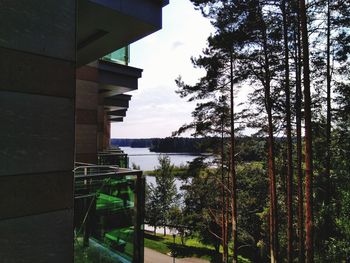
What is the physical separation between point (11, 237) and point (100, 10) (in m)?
3.30

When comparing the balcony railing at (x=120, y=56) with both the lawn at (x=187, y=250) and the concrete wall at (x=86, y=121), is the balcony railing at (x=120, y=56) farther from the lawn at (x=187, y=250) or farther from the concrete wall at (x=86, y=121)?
the lawn at (x=187, y=250)

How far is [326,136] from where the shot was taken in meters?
15.9

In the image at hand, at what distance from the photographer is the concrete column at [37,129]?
10.0 ft

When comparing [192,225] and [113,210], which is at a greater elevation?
[113,210]

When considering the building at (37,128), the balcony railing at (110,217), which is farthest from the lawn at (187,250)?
the building at (37,128)

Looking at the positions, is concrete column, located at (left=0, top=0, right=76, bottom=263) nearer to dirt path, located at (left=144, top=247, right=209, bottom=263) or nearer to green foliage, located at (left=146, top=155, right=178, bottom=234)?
dirt path, located at (left=144, top=247, right=209, bottom=263)

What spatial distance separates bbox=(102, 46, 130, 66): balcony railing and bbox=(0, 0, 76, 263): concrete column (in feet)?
25.7

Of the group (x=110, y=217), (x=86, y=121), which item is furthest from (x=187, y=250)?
(x=110, y=217)

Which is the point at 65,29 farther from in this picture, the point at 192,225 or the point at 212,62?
the point at 192,225

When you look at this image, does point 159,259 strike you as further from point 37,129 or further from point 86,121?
point 37,129

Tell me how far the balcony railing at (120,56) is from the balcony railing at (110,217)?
25.2ft

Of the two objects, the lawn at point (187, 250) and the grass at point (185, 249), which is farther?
the grass at point (185, 249)

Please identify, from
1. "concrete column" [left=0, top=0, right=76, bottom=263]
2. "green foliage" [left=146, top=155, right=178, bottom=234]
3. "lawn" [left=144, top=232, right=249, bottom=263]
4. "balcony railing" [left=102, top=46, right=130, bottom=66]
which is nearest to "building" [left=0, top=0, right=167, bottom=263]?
"concrete column" [left=0, top=0, right=76, bottom=263]

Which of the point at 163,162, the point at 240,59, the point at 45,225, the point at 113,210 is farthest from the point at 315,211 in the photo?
the point at 163,162
